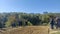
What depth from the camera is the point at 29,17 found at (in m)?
17.2

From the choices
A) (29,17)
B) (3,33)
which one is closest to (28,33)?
(3,33)

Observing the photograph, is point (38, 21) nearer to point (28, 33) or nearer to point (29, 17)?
point (29, 17)

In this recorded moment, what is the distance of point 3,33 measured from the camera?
7875mm

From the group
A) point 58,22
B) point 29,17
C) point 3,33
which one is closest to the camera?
point 3,33

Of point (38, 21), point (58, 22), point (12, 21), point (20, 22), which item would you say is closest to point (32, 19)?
point (38, 21)

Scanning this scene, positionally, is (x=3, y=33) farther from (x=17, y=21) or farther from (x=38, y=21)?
(x=38, y=21)

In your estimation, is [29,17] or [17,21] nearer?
[17,21]

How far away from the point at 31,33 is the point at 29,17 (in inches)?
393

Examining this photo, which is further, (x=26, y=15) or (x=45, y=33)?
(x=26, y=15)

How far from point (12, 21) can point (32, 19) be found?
2.99 metres

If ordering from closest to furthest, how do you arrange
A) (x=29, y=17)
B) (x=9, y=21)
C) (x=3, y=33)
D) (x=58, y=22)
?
(x=3, y=33), (x=58, y=22), (x=9, y=21), (x=29, y=17)

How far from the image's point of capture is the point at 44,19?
16344 millimetres

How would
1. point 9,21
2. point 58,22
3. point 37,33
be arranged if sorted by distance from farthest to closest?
point 9,21 < point 58,22 < point 37,33

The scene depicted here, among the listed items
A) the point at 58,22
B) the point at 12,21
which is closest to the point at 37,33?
the point at 58,22
